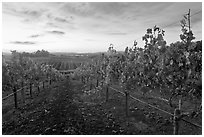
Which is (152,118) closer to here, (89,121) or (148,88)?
A: (148,88)

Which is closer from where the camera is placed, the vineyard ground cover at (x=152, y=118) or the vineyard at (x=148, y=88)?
the vineyard at (x=148, y=88)

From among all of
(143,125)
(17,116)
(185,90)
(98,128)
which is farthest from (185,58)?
(17,116)

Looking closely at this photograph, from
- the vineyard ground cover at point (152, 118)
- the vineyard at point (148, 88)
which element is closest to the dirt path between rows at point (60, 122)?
the vineyard at point (148, 88)

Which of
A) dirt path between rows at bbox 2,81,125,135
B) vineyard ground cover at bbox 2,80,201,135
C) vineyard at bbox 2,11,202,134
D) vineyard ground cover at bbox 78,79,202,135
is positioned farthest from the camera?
dirt path between rows at bbox 2,81,125,135

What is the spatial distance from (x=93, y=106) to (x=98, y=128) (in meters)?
6.35

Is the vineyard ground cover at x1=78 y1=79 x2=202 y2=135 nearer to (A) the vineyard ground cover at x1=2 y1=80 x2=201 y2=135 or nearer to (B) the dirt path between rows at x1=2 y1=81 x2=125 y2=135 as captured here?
(A) the vineyard ground cover at x1=2 y1=80 x2=201 y2=135

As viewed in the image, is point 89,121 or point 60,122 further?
point 89,121

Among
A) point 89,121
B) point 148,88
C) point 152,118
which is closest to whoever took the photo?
point 148,88

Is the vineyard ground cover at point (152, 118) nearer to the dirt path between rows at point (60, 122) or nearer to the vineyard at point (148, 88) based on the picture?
the vineyard at point (148, 88)

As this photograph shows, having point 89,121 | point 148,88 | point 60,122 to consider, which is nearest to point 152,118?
point 148,88

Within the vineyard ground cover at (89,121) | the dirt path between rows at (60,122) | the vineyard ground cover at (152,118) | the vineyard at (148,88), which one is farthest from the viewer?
the dirt path between rows at (60,122)

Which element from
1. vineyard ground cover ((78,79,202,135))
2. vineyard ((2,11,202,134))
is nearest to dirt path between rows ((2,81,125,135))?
vineyard ((2,11,202,134))

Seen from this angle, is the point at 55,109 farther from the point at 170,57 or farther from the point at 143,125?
A: the point at 170,57

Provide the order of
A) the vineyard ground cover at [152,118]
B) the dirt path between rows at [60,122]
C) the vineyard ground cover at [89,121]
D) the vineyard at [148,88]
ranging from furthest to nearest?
1. the dirt path between rows at [60,122]
2. the vineyard ground cover at [89,121]
3. the vineyard ground cover at [152,118]
4. the vineyard at [148,88]
